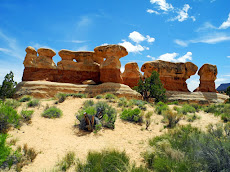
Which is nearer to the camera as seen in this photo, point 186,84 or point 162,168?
point 162,168

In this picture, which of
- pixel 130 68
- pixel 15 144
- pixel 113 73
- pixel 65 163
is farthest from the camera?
pixel 130 68

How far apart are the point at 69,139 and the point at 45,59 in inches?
757

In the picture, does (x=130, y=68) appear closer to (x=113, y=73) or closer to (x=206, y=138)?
(x=113, y=73)

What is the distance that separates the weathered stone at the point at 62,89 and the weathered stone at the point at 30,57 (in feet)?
10.9

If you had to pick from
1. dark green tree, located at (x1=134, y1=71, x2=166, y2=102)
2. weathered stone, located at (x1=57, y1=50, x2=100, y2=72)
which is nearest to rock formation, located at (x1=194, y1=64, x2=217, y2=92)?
dark green tree, located at (x1=134, y1=71, x2=166, y2=102)

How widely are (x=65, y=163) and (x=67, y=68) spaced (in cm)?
2016

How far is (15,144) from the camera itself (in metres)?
5.11

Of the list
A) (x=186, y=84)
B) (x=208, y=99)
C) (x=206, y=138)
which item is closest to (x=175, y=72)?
(x=186, y=84)

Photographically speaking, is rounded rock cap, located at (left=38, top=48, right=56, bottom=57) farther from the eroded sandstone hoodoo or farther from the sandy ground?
the eroded sandstone hoodoo

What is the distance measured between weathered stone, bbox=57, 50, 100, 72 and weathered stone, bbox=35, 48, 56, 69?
3.89ft

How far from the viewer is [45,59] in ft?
72.4

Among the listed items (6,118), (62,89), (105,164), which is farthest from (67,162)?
(62,89)

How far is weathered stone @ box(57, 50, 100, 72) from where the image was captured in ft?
74.5

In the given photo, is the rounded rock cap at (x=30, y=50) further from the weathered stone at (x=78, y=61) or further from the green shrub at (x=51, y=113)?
the green shrub at (x=51, y=113)
